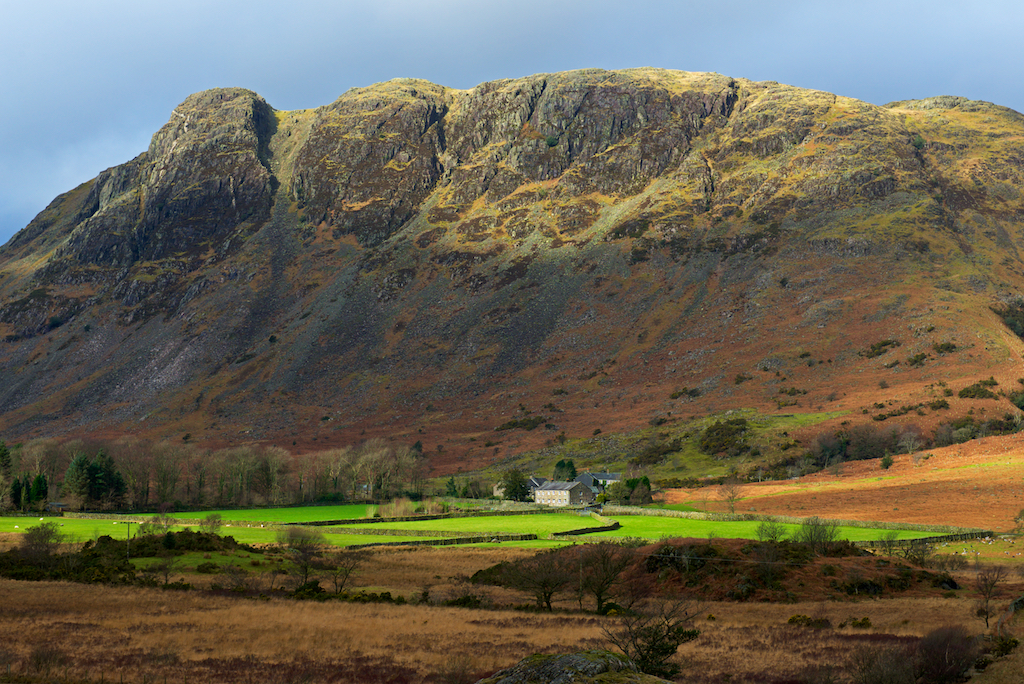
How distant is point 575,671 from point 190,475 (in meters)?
132

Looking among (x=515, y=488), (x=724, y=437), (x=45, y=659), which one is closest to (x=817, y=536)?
(x=45, y=659)

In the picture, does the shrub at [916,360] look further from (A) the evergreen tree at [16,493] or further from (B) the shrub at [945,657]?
(A) the evergreen tree at [16,493]

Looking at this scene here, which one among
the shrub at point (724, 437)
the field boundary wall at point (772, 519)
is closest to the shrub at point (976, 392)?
the shrub at point (724, 437)

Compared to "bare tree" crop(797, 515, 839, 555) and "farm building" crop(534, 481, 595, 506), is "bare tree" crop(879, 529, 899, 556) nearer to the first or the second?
"bare tree" crop(797, 515, 839, 555)

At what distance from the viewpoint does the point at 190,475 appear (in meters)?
128

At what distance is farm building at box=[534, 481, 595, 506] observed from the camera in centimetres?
11181

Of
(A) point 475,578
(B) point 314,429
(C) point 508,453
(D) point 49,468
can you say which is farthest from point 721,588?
(B) point 314,429

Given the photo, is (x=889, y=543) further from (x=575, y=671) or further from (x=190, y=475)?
(x=190, y=475)

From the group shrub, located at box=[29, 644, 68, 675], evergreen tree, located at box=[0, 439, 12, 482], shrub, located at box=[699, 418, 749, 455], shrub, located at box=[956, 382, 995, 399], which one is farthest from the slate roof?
shrub, located at box=[29, 644, 68, 675]

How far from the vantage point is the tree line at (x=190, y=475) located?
107 m

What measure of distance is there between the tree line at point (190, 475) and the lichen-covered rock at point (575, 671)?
11336 cm

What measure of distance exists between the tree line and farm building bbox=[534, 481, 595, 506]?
75.2ft

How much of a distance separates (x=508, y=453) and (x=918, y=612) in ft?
356

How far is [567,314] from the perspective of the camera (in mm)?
192000
